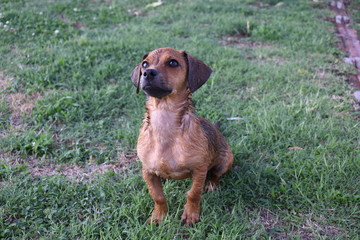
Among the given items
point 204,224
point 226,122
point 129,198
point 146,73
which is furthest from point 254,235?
point 226,122

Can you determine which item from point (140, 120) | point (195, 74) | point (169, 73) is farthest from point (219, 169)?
point (140, 120)

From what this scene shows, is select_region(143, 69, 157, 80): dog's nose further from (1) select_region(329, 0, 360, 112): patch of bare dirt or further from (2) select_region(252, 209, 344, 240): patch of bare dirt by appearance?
(1) select_region(329, 0, 360, 112): patch of bare dirt

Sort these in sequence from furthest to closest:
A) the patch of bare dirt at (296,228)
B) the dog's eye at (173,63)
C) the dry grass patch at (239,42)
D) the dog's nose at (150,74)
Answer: the dry grass patch at (239,42) < the patch of bare dirt at (296,228) < the dog's eye at (173,63) < the dog's nose at (150,74)

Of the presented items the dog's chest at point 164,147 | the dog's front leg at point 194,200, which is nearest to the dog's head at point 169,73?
the dog's chest at point 164,147

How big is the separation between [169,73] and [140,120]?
1.92 m

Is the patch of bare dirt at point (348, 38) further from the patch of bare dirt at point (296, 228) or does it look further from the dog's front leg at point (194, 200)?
the dog's front leg at point (194, 200)

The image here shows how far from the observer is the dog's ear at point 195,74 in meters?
2.60

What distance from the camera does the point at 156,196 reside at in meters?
2.81

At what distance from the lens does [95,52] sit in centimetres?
587

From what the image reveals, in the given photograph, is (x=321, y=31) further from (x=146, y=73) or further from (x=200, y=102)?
(x=146, y=73)

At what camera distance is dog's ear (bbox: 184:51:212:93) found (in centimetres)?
260

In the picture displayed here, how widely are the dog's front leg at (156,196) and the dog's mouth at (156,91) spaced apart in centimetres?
65

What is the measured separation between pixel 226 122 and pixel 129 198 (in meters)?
1.75

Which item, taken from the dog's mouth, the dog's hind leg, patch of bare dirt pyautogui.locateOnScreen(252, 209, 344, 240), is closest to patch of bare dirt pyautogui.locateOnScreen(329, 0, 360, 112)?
patch of bare dirt pyautogui.locateOnScreen(252, 209, 344, 240)
